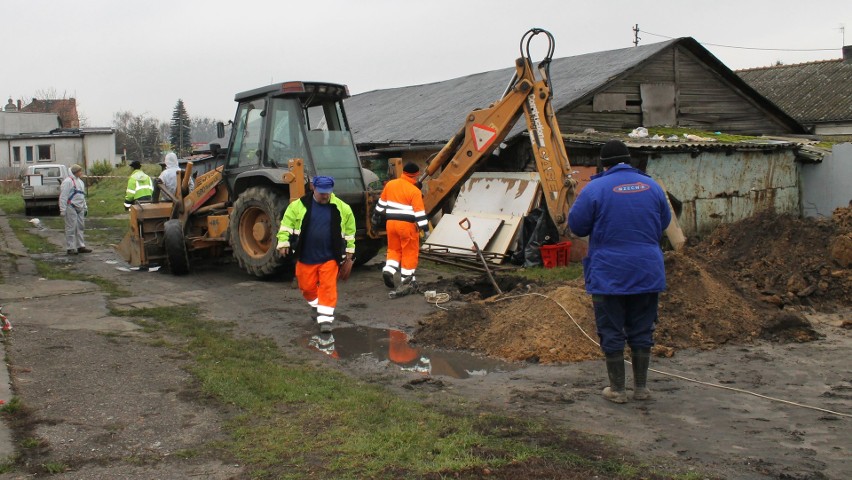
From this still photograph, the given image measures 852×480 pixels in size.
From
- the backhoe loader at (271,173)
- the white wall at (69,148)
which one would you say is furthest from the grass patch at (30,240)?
the white wall at (69,148)

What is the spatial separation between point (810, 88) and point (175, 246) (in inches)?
1045

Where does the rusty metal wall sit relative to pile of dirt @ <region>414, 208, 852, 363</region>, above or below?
above

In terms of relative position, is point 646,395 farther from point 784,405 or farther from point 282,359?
point 282,359

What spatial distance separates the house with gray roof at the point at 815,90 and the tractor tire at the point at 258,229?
2268 cm

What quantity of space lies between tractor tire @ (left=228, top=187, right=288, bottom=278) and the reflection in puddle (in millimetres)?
2987

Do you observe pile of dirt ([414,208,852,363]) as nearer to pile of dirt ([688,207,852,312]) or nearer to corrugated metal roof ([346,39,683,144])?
pile of dirt ([688,207,852,312])

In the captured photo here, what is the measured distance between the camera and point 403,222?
1009 centimetres

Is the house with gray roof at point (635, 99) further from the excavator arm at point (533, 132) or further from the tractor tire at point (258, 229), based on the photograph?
the tractor tire at point (258, 229)

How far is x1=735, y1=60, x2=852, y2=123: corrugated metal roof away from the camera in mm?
27812

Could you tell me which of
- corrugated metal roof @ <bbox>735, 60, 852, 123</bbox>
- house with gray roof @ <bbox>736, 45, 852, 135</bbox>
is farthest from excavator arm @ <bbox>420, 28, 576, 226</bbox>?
house with gray roof @ <bbox>736, 45, 852, 135</bbox>

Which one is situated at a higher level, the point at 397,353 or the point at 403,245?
the point at 403,245

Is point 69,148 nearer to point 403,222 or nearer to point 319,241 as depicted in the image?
point 403,222

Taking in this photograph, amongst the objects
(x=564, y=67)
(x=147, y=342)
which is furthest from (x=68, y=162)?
(x=147, y=342)

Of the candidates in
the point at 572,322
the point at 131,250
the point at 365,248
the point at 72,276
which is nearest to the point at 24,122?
the point at 131,250
